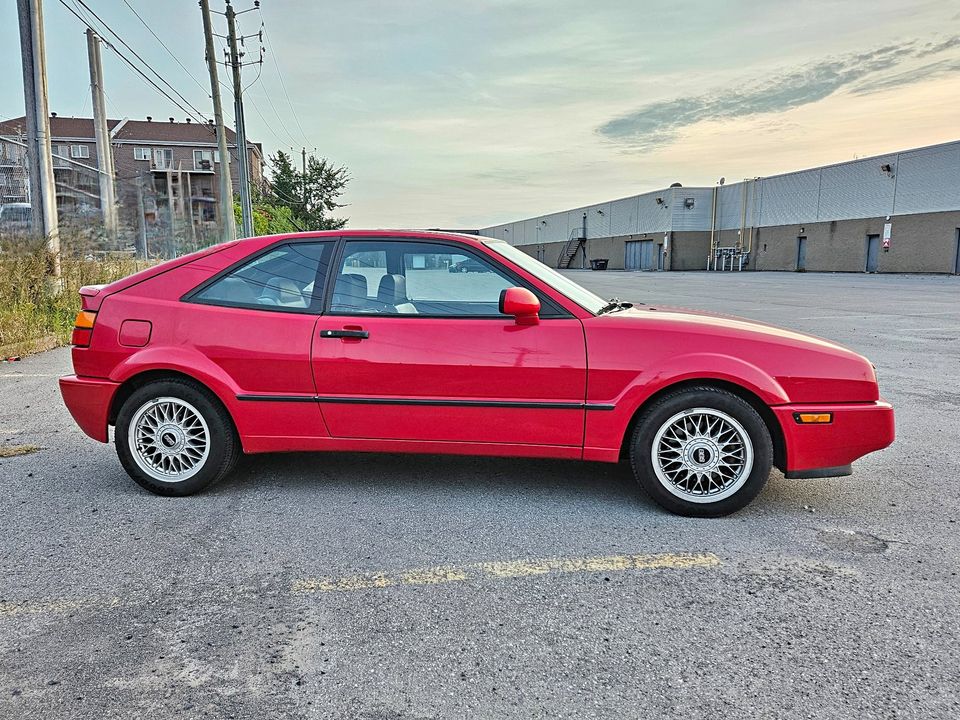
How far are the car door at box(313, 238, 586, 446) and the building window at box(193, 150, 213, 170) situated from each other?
72.3 meters

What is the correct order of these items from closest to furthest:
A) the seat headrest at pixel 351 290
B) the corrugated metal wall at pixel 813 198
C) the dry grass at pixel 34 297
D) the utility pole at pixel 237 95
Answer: the seat headrest at pixel 351 290
the dry grass at pixel 34 297
the utility pole at pixel 237 95
the corrugated metal wall at pixel 813 198

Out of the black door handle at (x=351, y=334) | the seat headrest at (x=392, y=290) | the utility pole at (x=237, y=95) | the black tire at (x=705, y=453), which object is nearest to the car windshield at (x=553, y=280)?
the seat headrest at (x=392, y=290)

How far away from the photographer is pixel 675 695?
7.20ft

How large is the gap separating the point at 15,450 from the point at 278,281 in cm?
259

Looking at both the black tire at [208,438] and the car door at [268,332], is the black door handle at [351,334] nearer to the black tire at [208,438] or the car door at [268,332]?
the car door at [268,332]

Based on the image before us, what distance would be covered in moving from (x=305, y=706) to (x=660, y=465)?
2.21 meters

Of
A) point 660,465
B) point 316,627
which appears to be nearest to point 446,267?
point 660,465

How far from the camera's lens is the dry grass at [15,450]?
15.8 ft

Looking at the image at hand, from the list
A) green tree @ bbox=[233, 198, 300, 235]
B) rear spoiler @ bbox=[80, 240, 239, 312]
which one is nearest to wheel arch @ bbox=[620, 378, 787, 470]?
rear spoiler @ bbox=[80, 240, 239, 312]

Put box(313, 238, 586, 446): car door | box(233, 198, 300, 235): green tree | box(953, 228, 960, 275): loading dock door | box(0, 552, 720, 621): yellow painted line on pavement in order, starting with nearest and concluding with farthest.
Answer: box(0, 552, 720, 621): yellow painted line on pavement < box(313, 238, 586, 446): car door < box(953, 228, 960, 275): loading dock door < box(233, 198, 300, 235): green tree

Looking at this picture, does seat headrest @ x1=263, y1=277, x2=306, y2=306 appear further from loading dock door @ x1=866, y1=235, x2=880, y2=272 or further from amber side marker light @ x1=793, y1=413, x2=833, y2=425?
loading dock door @ x1=866, y1=235, x2=880, y2=272

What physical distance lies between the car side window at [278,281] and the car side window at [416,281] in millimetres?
144

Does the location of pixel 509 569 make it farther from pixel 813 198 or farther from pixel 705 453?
pixel 813 198

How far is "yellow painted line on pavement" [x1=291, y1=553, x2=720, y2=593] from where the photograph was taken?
2932 mm
